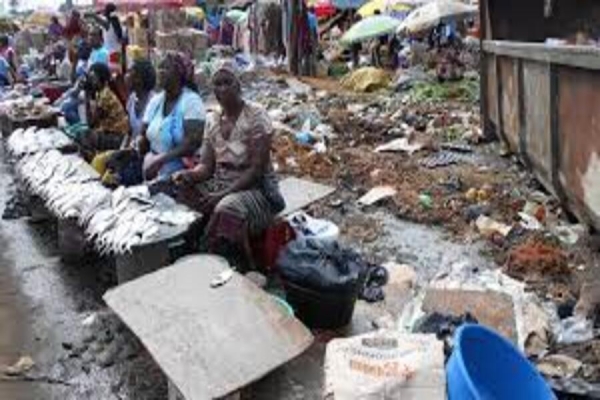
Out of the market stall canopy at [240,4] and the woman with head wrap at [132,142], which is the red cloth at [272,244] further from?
the market stall canopy at [240,4]

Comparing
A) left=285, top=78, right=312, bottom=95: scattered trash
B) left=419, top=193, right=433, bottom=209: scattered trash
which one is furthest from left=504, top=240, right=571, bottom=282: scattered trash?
left=285, top=78, right=312, bottom=95: scattered trash

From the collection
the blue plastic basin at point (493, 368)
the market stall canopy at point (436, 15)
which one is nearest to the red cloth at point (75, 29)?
the market stall canopy at point (436, 15)

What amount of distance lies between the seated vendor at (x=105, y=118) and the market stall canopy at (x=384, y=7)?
14495mm

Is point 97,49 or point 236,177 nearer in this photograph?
point 236,177

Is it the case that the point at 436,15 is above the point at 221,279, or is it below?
above

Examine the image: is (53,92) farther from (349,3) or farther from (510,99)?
(349,3)

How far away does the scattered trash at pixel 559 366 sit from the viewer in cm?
376

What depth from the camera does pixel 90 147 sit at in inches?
316

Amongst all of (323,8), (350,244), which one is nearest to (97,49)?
(350,244)

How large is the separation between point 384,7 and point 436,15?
556 centimetres

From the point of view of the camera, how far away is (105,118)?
813cm

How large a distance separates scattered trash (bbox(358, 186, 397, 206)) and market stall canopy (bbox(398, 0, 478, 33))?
9489 millimetres

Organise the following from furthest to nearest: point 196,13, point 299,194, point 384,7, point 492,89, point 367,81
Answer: point 196,13 < point 384,7 < point 367,81 < point 492,89 < point 299,194

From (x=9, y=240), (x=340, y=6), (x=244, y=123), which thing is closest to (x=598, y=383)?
(x=244, y=123)
